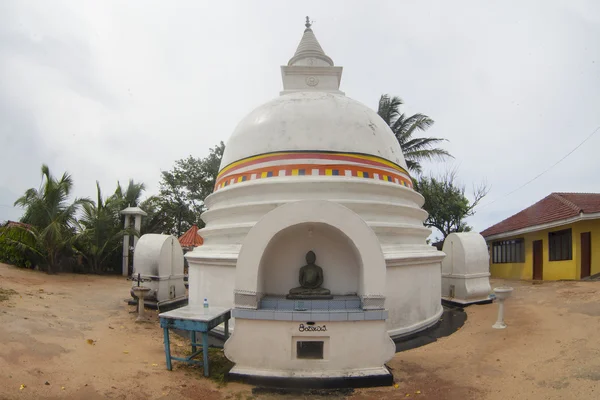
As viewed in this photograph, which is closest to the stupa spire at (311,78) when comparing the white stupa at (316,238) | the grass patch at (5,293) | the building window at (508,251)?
the white stupa at (316,238)

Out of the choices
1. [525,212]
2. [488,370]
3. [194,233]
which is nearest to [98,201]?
[194,233]

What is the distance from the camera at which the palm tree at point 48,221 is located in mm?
15086

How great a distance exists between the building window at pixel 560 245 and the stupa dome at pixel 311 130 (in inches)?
380

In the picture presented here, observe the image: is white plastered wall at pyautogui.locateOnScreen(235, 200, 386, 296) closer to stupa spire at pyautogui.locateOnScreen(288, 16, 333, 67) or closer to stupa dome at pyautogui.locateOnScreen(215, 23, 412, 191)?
stupa dome at pyautogui.locateOnScreen(215, 23, 412, 191)

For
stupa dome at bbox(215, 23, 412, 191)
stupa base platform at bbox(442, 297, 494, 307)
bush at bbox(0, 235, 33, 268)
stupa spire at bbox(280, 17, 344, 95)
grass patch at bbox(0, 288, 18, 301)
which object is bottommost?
stupa base platform at bbox(442, 297, 494, 307)

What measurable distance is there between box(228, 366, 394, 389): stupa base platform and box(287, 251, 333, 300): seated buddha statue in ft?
4.41

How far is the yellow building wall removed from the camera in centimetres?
1362

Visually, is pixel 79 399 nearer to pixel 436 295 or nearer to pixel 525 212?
pixel 436 295

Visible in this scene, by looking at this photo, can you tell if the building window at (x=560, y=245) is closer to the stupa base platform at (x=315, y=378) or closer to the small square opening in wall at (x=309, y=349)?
the stupa base platform at (x=315, y=378)

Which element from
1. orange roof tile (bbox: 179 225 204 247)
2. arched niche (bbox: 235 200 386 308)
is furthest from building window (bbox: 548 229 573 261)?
orange roof tile (bbox: 179 225 204 247)

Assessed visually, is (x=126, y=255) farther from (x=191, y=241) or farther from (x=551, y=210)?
(x=551, y=210)

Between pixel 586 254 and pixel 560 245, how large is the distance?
50.4 inches

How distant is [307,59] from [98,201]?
14.2 meters

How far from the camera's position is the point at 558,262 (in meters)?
15.0
